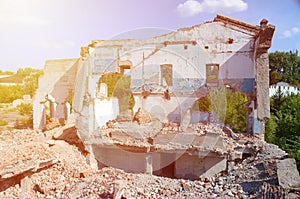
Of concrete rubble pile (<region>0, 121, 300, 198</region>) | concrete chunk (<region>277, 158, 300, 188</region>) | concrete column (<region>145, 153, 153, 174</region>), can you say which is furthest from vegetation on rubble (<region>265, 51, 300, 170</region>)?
concrete column (<region>145, 153, 153, 174</region>)

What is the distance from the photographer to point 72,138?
1220 centimetres

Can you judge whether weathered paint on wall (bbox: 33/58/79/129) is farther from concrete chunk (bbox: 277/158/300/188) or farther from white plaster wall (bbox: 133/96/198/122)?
concrete chunk (bbox: 277/158/300/188)

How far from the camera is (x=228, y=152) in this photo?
9.61 m

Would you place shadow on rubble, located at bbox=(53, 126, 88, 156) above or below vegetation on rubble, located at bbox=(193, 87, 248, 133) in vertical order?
below

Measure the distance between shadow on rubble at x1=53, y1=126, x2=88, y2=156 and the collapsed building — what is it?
0.47 m

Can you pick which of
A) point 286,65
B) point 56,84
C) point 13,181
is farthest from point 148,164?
point 286,65

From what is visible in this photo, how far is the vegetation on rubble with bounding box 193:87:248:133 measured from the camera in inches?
547

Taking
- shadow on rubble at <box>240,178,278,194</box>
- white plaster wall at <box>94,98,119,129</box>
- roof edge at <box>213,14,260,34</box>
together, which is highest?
roof edge at <box>213,14,260,34</box>

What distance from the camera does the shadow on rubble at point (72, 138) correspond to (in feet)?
38.0

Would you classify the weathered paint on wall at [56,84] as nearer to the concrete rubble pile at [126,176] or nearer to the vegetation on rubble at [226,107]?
the concrete rubble pile at [126,176]

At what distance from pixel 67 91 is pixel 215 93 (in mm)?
8413

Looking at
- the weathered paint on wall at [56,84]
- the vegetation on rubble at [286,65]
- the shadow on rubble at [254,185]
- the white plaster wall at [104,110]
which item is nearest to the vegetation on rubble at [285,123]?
the shadow on rubble at [254,185]

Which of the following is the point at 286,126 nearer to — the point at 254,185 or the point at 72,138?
the point at 254,185

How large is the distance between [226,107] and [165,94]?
5.18 metres
